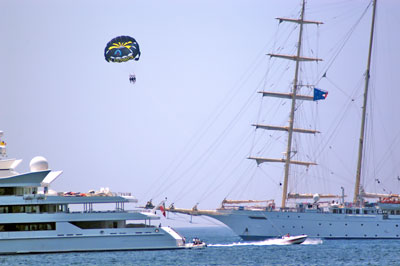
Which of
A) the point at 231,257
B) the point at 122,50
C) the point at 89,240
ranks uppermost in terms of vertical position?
the point at 122,50

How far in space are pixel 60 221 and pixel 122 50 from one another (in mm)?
14391

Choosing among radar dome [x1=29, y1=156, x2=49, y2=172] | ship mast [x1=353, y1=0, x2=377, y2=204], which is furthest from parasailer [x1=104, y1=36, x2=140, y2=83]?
ship mast [x1=353, y1=0, x2=377, y2=204]

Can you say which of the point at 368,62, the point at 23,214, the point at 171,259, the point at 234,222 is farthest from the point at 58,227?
the point at 368,62

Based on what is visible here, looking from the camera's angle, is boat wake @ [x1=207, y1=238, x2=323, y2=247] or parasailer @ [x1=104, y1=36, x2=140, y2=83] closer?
parasailer @ [x1=104, y1=36, x2=140, y2=83]

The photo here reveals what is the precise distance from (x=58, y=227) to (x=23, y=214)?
2.59 m

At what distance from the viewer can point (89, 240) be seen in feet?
204

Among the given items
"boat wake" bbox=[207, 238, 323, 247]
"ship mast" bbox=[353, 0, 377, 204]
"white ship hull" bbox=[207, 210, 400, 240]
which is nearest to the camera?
"boat wake" bbox=[207, 238, 323, 247]

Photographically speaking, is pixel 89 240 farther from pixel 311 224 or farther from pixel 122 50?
pixel 311 224

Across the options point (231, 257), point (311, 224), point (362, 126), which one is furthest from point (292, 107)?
point (231, 257)

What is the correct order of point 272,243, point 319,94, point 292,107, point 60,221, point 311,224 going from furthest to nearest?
point 292,107, point 311,224, point 319,94, point 272,243, point 60,221

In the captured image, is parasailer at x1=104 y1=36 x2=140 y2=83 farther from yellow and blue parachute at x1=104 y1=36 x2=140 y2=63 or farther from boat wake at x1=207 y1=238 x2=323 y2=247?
boat wake at x1=207 y1=238 x2=323 y2=247

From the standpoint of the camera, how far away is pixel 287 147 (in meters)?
91.7

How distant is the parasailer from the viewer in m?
67.2

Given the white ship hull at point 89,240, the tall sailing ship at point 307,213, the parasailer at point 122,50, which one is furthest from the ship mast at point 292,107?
the white ship hull at point 89,240
